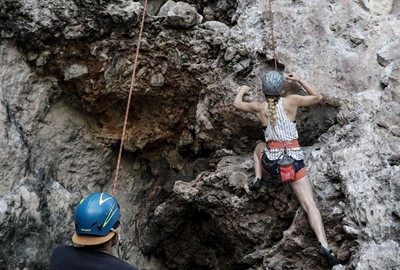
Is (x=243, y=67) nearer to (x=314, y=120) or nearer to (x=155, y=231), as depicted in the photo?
(x=314, y=120)

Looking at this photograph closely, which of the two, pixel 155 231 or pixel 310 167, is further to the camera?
pixel 155 231

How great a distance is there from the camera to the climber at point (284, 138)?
4527 mm

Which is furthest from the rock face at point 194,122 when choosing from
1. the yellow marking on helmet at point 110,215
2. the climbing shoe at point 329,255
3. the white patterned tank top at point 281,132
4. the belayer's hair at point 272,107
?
the yellow marking on helmet at point 110,215

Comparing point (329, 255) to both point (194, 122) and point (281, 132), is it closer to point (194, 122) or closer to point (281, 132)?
point (281, 132)

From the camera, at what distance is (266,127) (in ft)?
16.0

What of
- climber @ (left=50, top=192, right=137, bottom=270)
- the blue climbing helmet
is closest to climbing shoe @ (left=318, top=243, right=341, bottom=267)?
the blue climbing helmet

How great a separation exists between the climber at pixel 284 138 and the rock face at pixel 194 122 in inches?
8.0

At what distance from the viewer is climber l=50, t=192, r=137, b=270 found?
8.50 ft

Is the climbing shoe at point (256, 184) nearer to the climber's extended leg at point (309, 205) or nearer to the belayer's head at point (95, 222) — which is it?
the climber's extended leg at point (309, 205)

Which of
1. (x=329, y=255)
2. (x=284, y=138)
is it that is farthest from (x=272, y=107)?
(x=329, y=255)

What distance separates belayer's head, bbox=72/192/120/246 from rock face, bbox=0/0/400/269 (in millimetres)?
2364

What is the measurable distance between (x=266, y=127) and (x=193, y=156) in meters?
1.85

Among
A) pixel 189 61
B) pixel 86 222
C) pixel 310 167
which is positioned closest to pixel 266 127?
pixel 310 167

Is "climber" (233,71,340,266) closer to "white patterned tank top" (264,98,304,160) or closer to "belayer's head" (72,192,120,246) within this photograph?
"white patterned tank top" (264,98,304,160)
